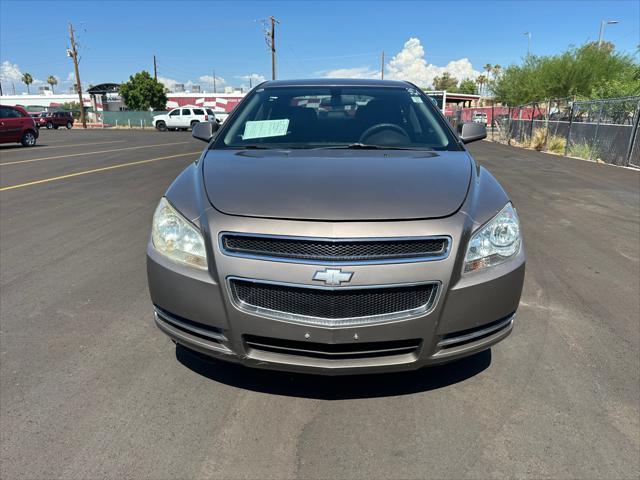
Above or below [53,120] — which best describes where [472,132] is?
above

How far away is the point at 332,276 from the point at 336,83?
252 centimetres

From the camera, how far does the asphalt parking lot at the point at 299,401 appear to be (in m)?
2.10

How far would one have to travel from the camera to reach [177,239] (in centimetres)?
233

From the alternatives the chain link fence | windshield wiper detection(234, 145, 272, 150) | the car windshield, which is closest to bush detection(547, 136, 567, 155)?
the chain link fence

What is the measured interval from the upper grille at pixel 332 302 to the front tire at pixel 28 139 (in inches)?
799

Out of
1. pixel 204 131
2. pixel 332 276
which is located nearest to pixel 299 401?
pixel 332 276

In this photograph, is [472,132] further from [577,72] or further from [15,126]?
[577,72]

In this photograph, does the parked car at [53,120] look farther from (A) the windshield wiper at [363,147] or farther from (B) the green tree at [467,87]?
(B) the green tree at [467,87]

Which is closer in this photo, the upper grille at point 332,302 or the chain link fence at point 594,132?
the upper grille at point 332,302

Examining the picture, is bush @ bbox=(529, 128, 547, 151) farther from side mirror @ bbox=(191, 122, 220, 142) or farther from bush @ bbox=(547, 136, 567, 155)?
side mirror @ bbox=(191, 122, 220, 142)

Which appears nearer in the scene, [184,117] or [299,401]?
[299,401]

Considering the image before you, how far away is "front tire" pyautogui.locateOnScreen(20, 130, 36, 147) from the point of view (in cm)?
1855

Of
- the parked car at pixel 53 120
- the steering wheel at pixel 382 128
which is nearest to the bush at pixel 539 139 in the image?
the steering wheel at pixel 382 128

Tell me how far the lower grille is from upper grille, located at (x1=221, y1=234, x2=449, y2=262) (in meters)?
0.39
